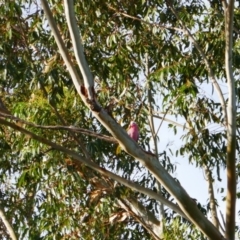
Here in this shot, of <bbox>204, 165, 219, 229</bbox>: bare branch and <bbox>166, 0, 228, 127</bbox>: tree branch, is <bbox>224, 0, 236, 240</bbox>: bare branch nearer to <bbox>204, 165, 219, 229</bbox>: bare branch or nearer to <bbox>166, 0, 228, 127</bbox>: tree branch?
<bbox>166, 0, 228, 127</bbox>: tree branch

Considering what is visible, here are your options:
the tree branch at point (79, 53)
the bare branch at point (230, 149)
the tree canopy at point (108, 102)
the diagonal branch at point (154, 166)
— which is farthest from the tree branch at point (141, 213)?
the tree branch at point (79, 53)

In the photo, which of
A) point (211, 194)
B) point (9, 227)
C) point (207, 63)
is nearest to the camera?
point (207, 63)

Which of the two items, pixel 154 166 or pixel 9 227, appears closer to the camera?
pixel 154 166

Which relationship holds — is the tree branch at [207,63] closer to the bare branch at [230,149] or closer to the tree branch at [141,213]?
the bare branch at [230,149]

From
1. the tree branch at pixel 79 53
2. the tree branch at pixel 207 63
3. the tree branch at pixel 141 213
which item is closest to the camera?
the tree branch at pixel 79 53

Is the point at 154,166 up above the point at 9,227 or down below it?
below

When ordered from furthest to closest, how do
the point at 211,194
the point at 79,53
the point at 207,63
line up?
1. the point at 211,194
2. the point at 207,63
3. the point at 79,53

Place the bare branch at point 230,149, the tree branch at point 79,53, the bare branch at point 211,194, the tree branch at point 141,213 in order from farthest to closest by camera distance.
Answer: the bare branch at point 211,194 < the tree branch at point 141,213 < the bare branch at point 230,149 < the tree branch at point 79,53

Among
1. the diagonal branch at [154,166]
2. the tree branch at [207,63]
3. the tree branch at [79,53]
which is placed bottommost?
the diagonal branch at [154,166]

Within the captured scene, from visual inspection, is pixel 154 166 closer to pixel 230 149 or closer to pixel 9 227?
pixel 230 149

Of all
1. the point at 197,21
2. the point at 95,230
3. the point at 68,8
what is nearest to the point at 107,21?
the point at 197,21

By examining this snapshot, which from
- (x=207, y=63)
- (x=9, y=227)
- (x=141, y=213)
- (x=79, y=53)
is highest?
(x=9, y=227)

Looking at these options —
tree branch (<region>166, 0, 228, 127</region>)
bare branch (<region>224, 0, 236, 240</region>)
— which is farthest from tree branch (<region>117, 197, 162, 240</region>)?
bare branch (<region>224, 0, 236, 240</region>)

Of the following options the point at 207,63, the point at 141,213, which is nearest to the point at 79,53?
the point at 207,63
